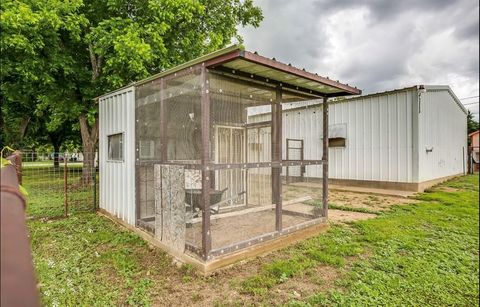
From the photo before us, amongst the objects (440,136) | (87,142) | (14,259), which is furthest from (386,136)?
(14,259)

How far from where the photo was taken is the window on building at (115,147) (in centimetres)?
529

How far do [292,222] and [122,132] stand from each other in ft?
11.0

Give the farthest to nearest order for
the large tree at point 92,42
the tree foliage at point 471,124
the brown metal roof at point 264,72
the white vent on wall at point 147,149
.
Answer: the tree foliage at point 471,124 → the large tree at point 92,42 → the white vent on wall at point 147,149 → the brown metal roof at point 264,72

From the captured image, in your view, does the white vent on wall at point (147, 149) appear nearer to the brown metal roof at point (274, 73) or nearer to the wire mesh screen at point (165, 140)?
the wire mesh screen at point (165, 140)

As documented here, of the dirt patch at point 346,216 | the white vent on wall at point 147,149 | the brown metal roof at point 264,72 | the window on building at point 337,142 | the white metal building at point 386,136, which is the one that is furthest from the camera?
the window on building at point 337,142

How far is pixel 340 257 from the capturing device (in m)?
3.78

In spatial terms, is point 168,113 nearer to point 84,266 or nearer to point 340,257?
point 84,266

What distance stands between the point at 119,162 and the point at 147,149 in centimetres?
113

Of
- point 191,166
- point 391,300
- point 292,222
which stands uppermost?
point 191,166

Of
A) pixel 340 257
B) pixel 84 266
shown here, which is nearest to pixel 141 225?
pixel 84 266

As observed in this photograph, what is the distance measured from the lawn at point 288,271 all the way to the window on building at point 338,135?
18.9 ft

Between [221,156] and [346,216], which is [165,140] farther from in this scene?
[346,216]

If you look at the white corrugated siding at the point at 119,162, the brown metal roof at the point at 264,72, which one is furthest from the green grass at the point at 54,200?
the brown metal roof at the point at 264,72

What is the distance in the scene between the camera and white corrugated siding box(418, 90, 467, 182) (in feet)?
30.9
